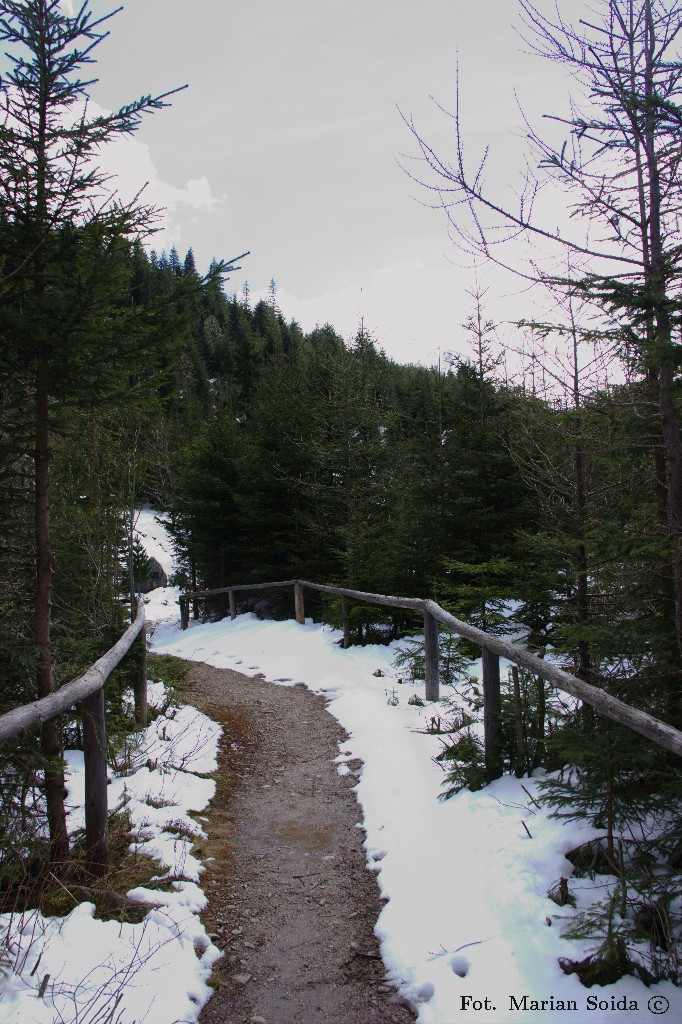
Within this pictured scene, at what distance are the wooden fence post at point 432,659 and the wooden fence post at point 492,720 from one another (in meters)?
2.34

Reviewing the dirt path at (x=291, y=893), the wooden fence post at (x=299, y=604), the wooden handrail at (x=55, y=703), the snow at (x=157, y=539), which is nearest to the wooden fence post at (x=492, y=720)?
the dirt path at (x=291, y=893)

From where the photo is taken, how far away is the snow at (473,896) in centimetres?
248

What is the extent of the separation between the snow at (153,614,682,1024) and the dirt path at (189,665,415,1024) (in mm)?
147

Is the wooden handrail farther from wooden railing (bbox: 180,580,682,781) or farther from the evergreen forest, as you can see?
wooden railing (bbox: 180,580,682,781)

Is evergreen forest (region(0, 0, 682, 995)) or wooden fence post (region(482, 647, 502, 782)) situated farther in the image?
wooden fence post (region(482, 647, 502, 782))

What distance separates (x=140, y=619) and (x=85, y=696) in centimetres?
360

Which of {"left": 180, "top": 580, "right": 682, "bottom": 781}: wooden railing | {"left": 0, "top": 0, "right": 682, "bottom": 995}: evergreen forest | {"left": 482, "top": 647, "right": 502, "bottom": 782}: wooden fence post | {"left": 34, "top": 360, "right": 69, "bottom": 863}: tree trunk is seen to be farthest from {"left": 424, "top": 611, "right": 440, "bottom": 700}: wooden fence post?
{"left": 34, "top": 360, "right": 69, "bottom": 863}: tree trunk

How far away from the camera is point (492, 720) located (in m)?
4.28

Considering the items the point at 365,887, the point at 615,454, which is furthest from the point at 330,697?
the point at 615,454

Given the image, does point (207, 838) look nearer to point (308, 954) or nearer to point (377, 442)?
point (308, 954)

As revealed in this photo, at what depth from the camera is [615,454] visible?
3.78 meters

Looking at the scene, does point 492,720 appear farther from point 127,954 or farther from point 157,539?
point 157,539

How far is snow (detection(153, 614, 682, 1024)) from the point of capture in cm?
248

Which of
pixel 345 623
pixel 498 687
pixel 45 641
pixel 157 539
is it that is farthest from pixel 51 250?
pixel 157 539
